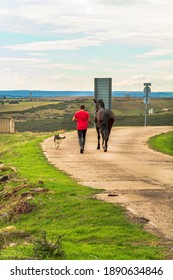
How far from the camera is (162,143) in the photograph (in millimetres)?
33344

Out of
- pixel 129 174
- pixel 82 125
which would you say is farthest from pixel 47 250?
pixel 82 125

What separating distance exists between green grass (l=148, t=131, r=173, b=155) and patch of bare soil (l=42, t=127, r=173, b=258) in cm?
54

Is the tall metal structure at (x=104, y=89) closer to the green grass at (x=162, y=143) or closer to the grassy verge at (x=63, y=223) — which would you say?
the green grass at (x=162, y=143)

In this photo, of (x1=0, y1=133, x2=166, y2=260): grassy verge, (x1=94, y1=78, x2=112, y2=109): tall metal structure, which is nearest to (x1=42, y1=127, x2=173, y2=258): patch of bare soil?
(x1=0, y1=133, x2=166, y2=260): grassy verge

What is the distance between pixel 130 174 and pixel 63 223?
6.05m

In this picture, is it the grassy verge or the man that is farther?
the man

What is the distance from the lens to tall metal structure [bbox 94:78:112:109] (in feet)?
126

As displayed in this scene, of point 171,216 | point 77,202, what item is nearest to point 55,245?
point 171,216

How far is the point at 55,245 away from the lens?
36.1ft

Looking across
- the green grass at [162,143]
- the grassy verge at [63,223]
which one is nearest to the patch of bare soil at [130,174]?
the grassy verge at [63,223]

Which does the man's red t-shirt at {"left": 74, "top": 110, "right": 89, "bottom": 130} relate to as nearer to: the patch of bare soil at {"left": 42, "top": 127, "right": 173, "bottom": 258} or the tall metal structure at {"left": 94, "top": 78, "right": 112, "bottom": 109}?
the patch of bare soil at {"left": 42, "top": 127, "right": 173, "bottom": 258}

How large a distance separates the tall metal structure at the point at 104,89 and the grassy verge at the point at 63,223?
16.7m
